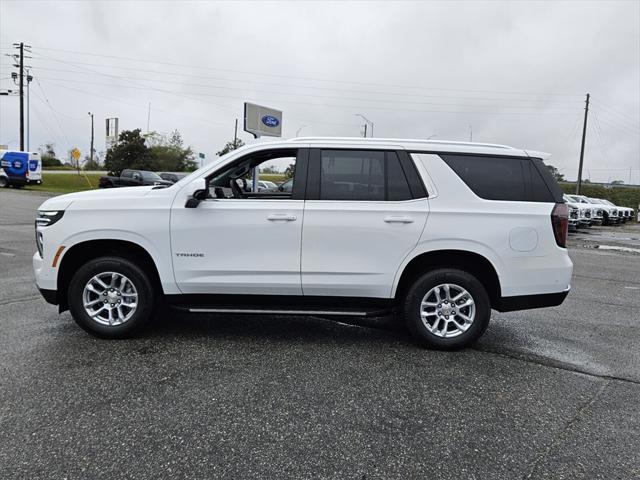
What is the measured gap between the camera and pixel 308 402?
11.3 ft

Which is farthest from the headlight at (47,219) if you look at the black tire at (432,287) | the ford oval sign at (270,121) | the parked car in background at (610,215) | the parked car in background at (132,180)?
the parked car in background at (610,215)

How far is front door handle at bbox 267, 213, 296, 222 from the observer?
4387 millimetres

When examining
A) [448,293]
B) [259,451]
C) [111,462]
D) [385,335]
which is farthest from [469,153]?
[111,462]

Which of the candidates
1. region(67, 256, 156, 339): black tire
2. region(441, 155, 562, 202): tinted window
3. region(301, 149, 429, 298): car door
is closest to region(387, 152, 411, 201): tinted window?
region(301, 149, 429, 298): car door

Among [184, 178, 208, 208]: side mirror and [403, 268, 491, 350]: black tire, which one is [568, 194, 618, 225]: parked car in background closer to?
[403, 268, 491, 350]: black tire

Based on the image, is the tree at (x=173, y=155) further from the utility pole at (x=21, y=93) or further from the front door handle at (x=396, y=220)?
the front door handle at (x=396, y=220)

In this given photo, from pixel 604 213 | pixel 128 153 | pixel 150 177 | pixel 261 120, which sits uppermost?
pixel 128 153

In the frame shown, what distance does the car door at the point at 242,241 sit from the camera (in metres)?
4.41

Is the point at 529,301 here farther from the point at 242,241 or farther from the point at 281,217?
the point at 242,241

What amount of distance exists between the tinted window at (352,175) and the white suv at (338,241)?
11mm

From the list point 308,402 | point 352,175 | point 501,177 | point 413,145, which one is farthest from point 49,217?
point 501,177

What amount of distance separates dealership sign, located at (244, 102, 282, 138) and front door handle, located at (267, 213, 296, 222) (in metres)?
12.1

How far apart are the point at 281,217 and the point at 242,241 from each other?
43 cm

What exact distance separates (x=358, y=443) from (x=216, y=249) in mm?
2250
